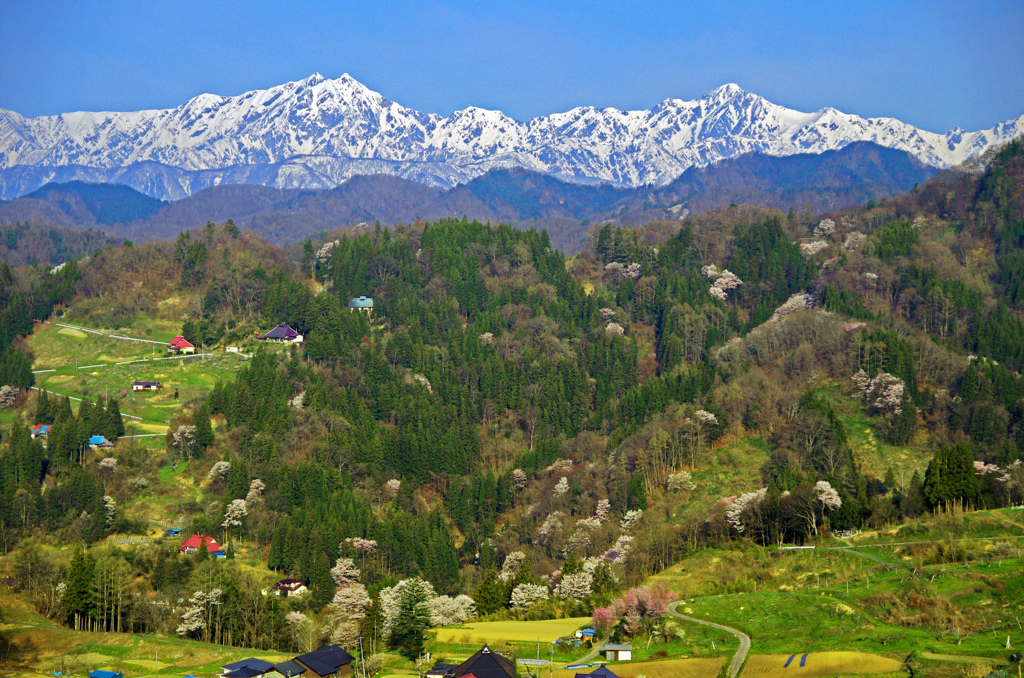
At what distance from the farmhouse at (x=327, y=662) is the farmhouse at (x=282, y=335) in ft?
258

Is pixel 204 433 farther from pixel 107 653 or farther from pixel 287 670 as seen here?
pixel 287 670

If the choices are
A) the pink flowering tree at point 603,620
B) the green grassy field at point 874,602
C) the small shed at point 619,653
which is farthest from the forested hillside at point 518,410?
the small shed at point 619,653

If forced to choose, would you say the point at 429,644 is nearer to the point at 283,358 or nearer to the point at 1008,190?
the point at 283,358

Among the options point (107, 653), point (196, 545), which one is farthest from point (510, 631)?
point (196, 545)

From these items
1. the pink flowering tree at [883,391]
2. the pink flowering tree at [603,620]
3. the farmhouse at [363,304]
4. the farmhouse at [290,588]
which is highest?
the farmhouse at [363,304]

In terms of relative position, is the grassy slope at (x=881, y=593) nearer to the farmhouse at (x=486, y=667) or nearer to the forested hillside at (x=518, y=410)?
the forested hillside at (x=518, y=410)

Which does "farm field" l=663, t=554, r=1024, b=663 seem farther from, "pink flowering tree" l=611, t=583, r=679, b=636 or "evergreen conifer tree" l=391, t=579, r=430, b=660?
"evergreen conifer tree" l=391, t=579, r=430, b=660

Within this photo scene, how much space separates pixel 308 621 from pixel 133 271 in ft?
297

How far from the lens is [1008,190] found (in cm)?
16212

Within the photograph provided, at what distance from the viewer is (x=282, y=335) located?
14075 cm

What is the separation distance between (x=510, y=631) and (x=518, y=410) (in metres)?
67.2

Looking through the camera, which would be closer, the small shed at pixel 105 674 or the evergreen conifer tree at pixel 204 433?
the small shed at pixel 105 674

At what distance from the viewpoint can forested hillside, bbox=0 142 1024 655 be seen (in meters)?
87.7

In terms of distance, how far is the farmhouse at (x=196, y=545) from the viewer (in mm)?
97812
